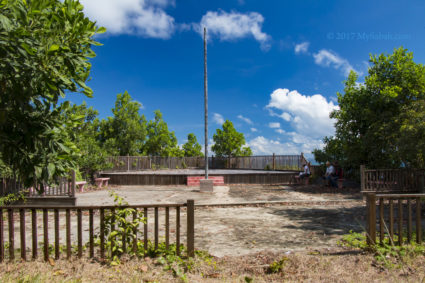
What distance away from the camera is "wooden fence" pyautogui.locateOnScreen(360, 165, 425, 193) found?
1185 centimetres

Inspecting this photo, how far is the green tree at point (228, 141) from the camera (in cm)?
4738

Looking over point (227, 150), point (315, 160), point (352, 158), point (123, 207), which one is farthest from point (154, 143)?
point (123, 207)

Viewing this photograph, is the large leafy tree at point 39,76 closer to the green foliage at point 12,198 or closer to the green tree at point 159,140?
the green foliage at point 12,198

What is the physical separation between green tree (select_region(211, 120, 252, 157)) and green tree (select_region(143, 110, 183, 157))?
26.7 feet

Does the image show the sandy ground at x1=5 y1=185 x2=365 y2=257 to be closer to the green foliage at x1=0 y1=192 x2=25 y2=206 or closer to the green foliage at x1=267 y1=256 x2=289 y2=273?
the green foliage at x1=267 y1=256 x2=289 y2=273

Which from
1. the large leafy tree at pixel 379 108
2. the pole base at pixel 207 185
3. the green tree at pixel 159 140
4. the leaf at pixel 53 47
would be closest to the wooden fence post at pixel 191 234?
the leaf at pixel 53 47

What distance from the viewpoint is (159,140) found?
49.3 meters

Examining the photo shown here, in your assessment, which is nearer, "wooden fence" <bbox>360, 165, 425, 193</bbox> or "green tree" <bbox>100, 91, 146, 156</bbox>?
"wooden fence" <bbox>360, 165, 425, 193</bbox>

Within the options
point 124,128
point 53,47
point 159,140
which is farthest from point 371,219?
point 159,140

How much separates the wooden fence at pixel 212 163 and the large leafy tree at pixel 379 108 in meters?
4.90

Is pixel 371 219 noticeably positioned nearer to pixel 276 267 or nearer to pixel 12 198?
pixel 276 267

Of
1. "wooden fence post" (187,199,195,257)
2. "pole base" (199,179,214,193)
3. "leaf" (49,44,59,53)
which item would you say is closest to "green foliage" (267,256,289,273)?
"wooden fence post" (187,199,195,257)

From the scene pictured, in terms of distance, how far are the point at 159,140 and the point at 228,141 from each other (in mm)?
12874

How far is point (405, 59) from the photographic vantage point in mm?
17422
